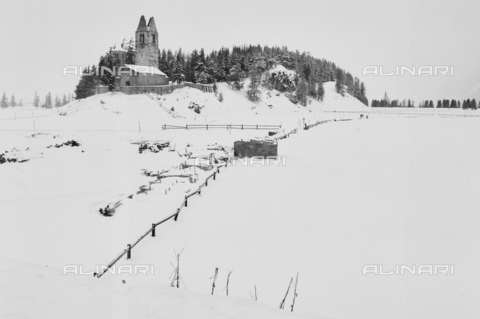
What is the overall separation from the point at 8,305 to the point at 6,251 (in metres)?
4.90

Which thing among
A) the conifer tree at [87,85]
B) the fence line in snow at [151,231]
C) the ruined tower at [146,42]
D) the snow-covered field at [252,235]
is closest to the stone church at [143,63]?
the ruined tower at [146,42]

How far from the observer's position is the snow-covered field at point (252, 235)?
6.17 metres

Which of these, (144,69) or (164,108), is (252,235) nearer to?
(164,108)

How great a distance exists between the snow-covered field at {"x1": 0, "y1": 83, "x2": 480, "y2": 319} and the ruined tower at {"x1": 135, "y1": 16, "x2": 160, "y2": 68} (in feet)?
173

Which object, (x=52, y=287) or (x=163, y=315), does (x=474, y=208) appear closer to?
(x=163, y=315)

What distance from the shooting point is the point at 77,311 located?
5.32 meters

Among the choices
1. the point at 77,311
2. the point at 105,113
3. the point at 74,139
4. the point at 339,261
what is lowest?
the point at 339,261

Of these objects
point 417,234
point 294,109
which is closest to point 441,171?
point 417,234

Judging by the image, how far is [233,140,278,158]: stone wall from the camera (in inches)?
904

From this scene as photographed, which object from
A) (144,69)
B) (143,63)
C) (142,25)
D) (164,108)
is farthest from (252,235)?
(142,25)

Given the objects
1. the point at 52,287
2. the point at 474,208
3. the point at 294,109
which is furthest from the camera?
the point at 294,109

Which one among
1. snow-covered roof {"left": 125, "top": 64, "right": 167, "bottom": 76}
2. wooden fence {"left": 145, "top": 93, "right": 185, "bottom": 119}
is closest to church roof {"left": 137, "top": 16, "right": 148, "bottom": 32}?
snow-covered roof {"left": 125, "top": 64, "right": 167, "bottom": 76}

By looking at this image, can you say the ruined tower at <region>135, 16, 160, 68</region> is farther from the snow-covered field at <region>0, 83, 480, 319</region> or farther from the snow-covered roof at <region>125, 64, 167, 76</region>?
the snow-covered field at <region>0, 83, 480, 319</region>

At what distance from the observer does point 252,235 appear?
10422mm
